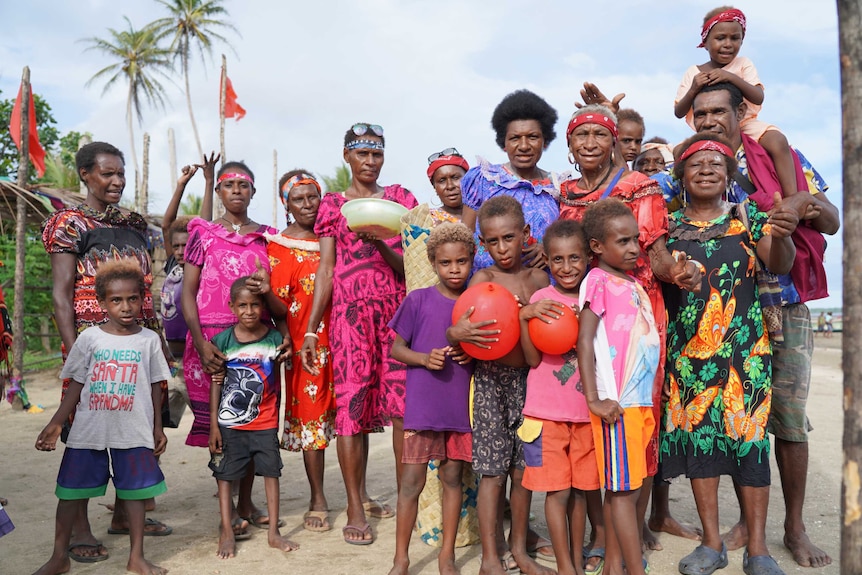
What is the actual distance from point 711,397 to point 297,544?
102 inches

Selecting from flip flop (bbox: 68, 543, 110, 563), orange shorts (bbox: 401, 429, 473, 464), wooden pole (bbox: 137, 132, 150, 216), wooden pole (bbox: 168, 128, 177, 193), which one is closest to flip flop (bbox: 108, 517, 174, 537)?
flip flop (bbox: 68, 543, 110, 563)

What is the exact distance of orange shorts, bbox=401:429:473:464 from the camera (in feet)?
11.4

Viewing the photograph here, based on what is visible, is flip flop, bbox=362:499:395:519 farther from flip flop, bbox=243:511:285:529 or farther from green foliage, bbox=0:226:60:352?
green foliage, bbox=0:226:60:352

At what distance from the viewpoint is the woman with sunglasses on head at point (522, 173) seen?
3.83 metres

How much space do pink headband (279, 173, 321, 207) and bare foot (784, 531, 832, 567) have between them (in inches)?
147

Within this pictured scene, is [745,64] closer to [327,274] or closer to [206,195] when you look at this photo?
[327,274]

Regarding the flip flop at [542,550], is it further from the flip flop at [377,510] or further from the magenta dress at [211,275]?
the magenta dress at [211,275]

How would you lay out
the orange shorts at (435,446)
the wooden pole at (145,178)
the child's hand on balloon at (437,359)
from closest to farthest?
the child's hand on balloon at (437,359) → the orange shorts at (435,446) → the wooden pole at (145,178)

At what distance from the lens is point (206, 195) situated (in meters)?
5.22

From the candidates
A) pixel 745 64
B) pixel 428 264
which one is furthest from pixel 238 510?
pixel 745 64

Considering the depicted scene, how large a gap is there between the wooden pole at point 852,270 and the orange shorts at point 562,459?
1.38 meters

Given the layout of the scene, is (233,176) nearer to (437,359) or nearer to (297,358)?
(297,358)

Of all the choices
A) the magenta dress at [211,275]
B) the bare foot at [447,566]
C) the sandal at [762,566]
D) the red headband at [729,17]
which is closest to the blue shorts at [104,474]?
the magenta dress at [211,275]

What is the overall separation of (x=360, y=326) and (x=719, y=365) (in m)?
2.13
